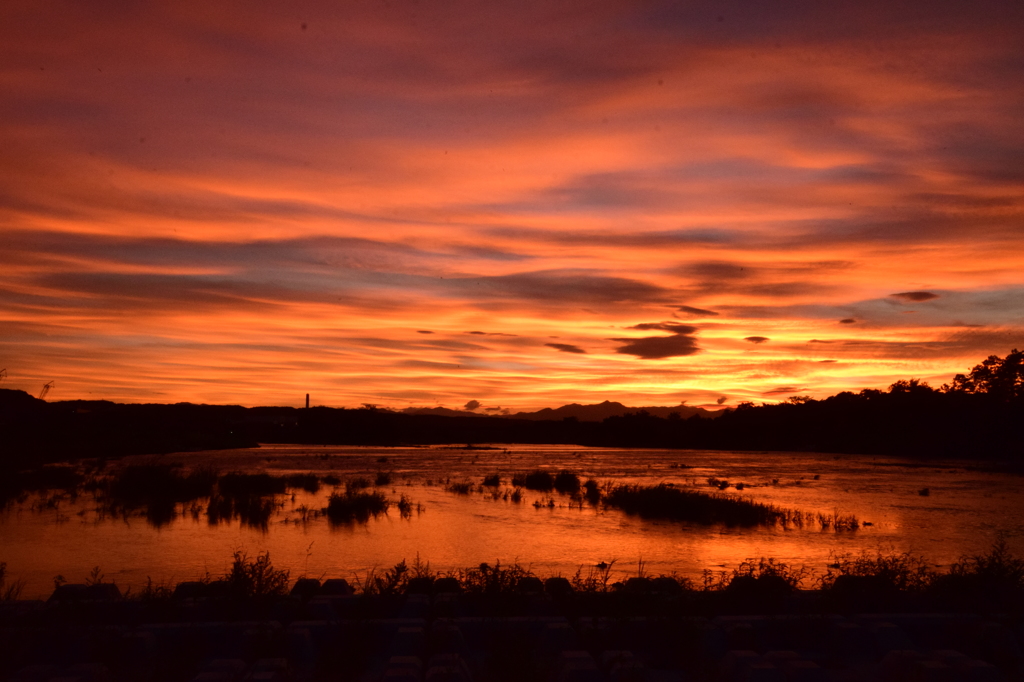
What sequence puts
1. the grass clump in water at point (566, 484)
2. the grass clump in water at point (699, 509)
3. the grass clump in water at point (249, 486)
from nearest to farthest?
the grass clump in water at point (699, 509), the grass clump in water at point (249, 486), the grass clump in water at point (566, 484)

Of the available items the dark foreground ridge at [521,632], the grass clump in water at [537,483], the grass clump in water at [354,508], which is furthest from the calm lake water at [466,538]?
the dark foreground ridge at [521,632]

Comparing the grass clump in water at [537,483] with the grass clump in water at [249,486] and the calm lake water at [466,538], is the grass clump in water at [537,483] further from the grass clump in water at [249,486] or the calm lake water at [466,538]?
the grass clump in water at [249,486]

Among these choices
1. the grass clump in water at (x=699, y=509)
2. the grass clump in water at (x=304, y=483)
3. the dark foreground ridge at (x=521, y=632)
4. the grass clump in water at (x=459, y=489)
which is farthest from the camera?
the grass clump in water at (x=304, y=483)

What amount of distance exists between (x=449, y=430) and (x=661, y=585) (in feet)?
542

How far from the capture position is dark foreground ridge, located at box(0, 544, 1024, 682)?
7.18m

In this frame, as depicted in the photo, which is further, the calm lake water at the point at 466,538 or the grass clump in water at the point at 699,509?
the grass clump in water at the point at 699,509

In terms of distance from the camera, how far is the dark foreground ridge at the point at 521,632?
283 inches

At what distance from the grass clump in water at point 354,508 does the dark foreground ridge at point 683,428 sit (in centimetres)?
2130

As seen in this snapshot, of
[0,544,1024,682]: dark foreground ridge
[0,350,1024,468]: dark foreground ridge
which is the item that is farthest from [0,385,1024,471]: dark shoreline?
[0,544,1024,682]: dark foreground ridge

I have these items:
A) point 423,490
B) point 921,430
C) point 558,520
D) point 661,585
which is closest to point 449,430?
point 921,430

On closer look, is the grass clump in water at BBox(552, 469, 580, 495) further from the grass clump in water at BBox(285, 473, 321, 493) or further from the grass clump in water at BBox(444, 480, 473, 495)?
the grass clump in water at BBox(285, 473, 321, 493)

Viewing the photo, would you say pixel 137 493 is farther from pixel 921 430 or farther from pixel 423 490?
pixel 921 430

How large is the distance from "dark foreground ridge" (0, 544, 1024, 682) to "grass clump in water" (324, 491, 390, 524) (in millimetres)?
13886

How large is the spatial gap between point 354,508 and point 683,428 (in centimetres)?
10727
